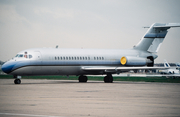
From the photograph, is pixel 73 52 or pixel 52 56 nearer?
pixel 52 56

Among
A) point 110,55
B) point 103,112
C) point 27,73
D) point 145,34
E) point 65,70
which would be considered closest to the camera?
point 103,112

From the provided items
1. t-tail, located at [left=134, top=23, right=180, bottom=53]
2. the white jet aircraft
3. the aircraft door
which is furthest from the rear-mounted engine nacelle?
Answer: the aircraft door

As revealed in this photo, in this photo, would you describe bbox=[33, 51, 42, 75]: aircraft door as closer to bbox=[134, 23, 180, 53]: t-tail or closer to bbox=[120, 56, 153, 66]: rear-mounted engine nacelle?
bbox=[120, 56, 153, 66]: rear-mounted engine nacelle

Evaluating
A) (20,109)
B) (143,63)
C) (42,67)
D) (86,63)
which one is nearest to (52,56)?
(42,67)

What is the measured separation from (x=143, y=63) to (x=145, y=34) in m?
4.67

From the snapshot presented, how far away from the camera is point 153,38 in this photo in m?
44.5

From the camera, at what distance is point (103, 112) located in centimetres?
1220

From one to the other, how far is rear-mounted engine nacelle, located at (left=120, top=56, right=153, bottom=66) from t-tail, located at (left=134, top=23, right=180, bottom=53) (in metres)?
2.64

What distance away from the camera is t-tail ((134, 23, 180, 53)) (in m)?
43.9

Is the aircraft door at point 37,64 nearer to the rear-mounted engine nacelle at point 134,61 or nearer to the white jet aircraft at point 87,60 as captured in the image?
the white jet aircraft at point 87,60

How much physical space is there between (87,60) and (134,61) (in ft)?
22.3

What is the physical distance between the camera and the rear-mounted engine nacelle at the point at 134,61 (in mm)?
41741

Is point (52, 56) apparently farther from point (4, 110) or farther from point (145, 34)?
point (4, 110)

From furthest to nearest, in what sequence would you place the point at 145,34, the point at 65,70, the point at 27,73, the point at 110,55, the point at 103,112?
the point at 145,34
the point at 110,55
the point at 65,70
the point at 27,73
the point at 103,112
